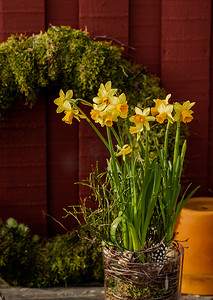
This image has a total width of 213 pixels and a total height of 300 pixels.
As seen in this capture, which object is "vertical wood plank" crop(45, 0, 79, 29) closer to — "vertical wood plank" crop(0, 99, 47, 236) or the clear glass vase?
"vertical wood plank" crop(0, 99, 47, 236)

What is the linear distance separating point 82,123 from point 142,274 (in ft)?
3.09

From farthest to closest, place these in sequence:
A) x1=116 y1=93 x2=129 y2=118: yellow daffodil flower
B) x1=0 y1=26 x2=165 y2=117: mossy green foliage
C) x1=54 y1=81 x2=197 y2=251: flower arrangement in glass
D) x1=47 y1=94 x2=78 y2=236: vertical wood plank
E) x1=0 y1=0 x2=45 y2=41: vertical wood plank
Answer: x1=47 y1=94 x2=78 y2=236: vertical wood plank, x1=0 y1=0 x2=45 y2=41: vertical wood plank, x1=0 y1=26 x2=165 y2=117: mossy green foliage, x1=54 y1=81 x2=197 y2=251: flower arrangement in glass, x1=116 y1=93 x2=129 y2=118: yellow daffodil flower

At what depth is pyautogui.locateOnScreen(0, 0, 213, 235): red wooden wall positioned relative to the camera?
Answer: 2326 mm

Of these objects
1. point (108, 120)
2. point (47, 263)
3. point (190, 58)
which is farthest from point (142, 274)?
point (190, 58)

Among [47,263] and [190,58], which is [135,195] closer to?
[47,263]

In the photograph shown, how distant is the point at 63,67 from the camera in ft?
7.25

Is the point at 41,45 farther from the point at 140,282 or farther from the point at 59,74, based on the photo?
the point at 140,282

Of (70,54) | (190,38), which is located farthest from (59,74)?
(190,38)

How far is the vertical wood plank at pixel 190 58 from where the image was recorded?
2.34 metres

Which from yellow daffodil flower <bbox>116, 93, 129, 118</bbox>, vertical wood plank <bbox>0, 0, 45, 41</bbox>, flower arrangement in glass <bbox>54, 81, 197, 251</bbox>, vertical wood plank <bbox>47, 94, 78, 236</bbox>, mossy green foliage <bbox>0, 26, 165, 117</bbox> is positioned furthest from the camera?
vertical wood plank <bbox>47, 94, 78, 236</bbox>

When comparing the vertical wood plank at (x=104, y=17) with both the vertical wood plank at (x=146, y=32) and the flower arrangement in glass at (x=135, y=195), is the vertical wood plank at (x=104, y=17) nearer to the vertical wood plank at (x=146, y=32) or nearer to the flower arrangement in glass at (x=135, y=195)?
the vertical wood plank at (x=146, y=32)

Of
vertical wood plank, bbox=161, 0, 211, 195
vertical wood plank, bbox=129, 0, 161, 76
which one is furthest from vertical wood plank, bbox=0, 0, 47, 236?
vertical wood plank, bbox=161, 0, 211, 195

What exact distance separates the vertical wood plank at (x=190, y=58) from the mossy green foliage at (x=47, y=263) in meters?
0.68

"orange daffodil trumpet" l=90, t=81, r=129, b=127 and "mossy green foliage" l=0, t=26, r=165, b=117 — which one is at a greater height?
"mossy green foliage" l=0, t=26, r=165, b=117
